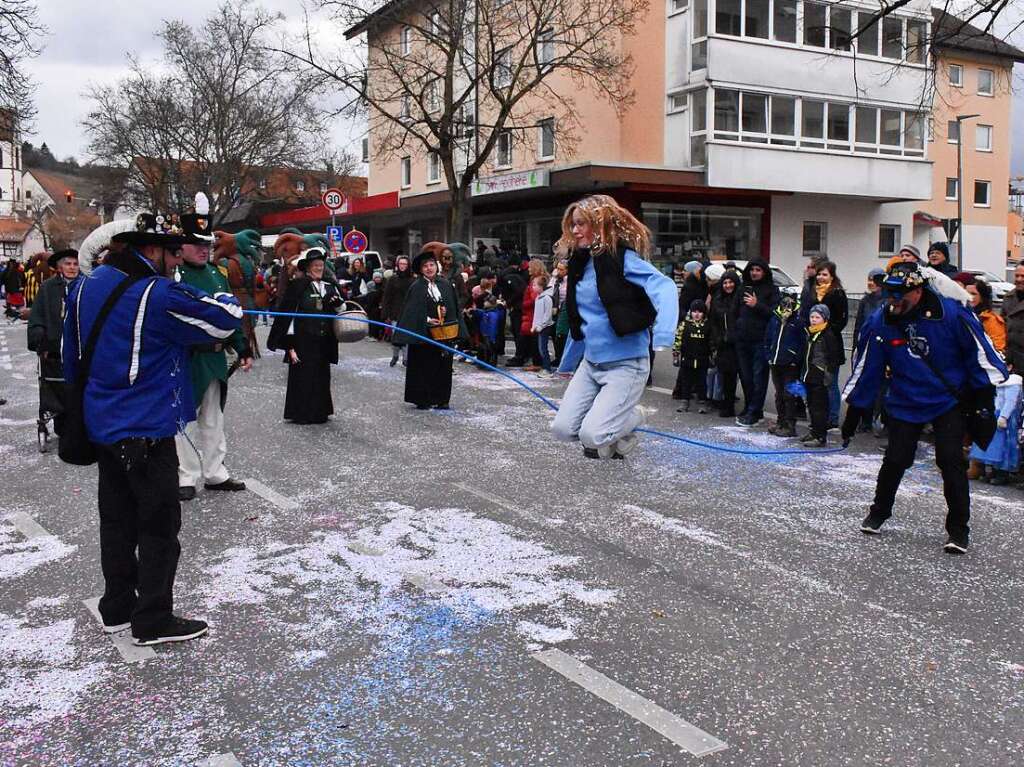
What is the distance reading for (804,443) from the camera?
9461mm

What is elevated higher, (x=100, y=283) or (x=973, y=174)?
(x=973, y=174)

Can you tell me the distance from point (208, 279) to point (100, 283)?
3218 millimetres

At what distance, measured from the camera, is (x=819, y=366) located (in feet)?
31.3

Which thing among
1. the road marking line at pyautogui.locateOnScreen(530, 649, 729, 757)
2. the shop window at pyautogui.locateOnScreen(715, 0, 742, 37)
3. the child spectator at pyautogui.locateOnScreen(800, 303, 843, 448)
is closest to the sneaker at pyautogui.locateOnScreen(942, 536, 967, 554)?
the road marking line at pyautogui.locateOnScreen(530, 649, 729, 757)

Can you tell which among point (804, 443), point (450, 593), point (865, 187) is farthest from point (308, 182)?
point (450, 593)

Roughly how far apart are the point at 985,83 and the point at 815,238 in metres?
18.9

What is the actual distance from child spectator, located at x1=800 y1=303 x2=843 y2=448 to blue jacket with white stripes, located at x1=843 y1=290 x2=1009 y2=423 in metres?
3.38

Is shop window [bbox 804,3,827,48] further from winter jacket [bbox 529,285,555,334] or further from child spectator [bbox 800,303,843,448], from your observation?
child spectator [bbox 800,303,843,448]

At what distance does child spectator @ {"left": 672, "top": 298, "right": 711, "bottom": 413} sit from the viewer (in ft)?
38.2

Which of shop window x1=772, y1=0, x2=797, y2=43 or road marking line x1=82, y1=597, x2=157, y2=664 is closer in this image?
road marking line x1=82, y1=597, x2=157, y2=664

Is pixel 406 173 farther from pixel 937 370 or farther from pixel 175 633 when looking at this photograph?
pixel 175 633

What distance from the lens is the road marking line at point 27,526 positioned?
618 centimetres

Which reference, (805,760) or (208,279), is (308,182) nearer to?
(208,279)

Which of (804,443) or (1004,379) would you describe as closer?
(1004,379)
